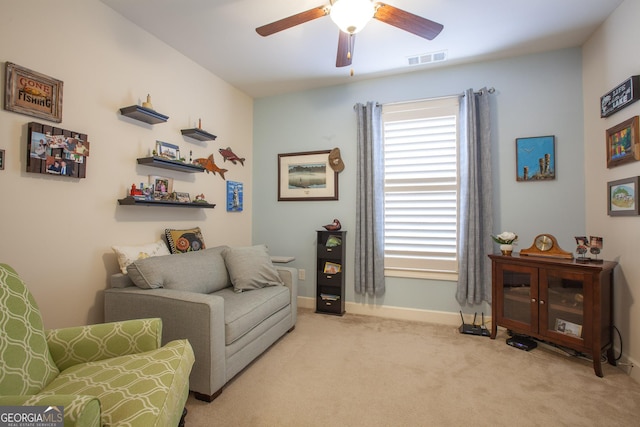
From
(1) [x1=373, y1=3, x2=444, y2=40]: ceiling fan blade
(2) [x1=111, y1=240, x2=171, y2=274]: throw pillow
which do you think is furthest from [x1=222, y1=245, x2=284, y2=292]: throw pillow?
(1) [x1=373, y1=3, x2=444, y2=40]: ceiling fan blade

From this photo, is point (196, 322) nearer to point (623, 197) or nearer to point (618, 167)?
point (623, 197)

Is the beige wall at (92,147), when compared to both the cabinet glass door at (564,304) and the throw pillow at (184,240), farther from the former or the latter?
the cabinet glass door at (564,304)

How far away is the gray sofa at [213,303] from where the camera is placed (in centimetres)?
177

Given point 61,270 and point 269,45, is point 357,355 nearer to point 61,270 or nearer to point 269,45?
point 61,270

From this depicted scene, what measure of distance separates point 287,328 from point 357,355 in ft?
2.31

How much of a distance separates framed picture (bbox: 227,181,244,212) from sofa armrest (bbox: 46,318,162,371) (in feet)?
7.29

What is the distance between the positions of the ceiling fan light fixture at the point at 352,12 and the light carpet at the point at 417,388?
2272mm

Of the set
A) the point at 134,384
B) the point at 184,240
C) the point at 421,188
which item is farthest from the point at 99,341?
the point at 421,188

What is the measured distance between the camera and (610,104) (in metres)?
2.28

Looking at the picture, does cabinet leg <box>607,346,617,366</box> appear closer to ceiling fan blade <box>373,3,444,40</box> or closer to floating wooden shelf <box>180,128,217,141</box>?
ceiling fan blade <box>373,3,444,40</box>

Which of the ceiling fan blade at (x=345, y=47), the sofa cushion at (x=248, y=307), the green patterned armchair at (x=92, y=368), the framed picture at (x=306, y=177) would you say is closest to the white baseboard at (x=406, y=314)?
the sofa cushion at (x=248, y=307)

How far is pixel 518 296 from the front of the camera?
2.54 m

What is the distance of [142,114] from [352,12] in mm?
1794

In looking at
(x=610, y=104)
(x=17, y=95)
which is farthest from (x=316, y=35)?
(x=610, y=104)
